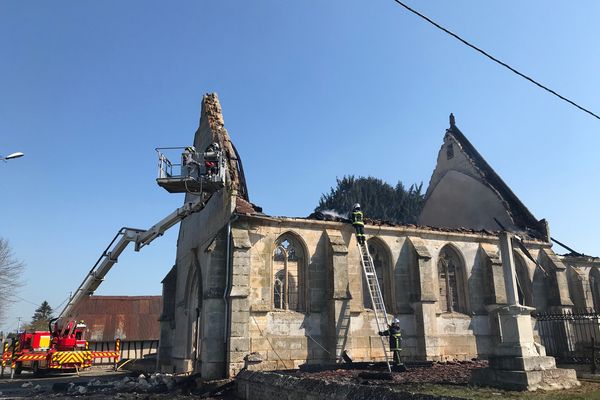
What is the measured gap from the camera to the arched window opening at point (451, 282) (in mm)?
18500

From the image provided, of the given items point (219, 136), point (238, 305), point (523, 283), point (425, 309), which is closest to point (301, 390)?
point (238, 305)

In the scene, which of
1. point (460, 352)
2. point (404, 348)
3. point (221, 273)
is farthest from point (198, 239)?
point (460, 352)

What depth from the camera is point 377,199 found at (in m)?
51.4

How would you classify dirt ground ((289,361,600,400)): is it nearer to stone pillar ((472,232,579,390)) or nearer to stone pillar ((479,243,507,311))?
stone pillar ((472,232,579,390))

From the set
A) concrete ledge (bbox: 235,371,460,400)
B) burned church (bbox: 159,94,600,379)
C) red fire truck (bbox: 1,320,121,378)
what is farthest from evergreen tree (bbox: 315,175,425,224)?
concrete ledge (bbox: 235,371,460,400)

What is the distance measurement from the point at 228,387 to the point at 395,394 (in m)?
8.04

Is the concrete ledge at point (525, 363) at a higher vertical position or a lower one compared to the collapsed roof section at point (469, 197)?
lower

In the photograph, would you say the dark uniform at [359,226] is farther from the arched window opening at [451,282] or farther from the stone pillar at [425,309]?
the arched window opening at [451,282]

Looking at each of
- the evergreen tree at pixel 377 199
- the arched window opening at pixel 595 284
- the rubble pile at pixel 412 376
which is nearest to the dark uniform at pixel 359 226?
the rubble pile at pixel 412 376

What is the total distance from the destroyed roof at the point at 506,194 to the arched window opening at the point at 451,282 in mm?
5272

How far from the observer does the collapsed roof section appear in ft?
74.0

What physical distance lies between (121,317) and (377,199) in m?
30.0

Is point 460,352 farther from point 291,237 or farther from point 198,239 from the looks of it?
point 198,239

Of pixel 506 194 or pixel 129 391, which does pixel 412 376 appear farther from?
pixel 506 194
